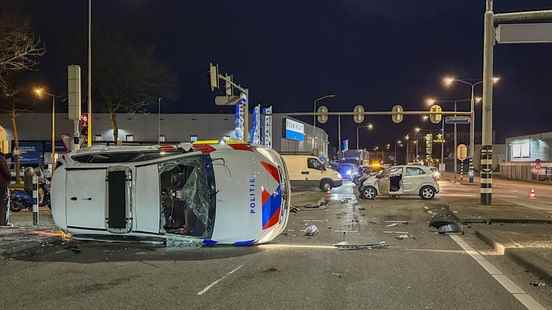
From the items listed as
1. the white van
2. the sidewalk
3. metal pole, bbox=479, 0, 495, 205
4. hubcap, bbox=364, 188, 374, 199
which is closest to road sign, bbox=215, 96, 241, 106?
the white van

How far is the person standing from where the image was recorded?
44.1ft

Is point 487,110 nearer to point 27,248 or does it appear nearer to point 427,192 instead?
point 427,192

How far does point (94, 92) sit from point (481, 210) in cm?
3842

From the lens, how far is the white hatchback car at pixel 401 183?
25438 mm

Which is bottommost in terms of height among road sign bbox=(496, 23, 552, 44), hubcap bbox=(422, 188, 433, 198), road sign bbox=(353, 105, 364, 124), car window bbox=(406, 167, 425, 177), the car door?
hubcap bbox=(422, 188, 433, 198)

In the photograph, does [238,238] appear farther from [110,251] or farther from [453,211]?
[453,211]

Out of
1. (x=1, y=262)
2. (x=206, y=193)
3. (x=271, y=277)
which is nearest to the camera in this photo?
(x=271, y=277)

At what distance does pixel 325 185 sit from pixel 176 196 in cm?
2268

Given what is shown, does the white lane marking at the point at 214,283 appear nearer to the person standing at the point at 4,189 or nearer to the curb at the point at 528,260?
the curb at the point at 528,260

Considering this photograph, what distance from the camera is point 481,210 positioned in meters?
18.7

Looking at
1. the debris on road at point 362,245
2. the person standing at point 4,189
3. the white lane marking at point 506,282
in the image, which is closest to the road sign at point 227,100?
the person standing at point 4,189

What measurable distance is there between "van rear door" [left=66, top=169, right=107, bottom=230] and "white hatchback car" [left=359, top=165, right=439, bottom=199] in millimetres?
16911

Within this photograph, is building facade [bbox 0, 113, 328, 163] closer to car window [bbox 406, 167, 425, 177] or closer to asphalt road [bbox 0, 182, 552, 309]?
car window [bbox 406, 167, 425, 177]

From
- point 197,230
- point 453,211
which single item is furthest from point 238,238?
point 453,211
